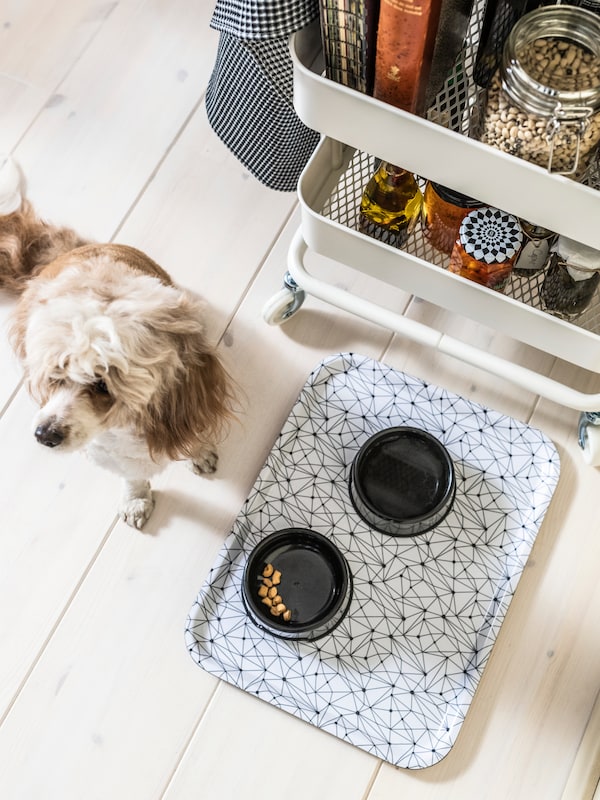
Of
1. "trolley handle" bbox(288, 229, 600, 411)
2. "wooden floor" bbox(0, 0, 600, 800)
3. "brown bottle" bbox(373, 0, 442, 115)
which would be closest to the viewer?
"brown bottle" bbox(373, 0, 442, 115)

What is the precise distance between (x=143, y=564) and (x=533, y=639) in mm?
662

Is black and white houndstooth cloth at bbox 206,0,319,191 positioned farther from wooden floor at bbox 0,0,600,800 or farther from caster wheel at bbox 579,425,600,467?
caster wheel at bbox 579,425,600,467

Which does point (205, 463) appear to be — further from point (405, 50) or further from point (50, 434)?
point (405, 50)

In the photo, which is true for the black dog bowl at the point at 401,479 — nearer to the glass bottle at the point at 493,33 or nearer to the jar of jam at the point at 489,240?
the jar of jam at the point at 489,240

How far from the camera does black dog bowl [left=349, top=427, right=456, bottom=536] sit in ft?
4.37

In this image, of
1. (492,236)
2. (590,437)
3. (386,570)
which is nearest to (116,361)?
(492,236)

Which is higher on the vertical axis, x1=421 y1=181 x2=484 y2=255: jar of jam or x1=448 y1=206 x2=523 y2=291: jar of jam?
x1=421 y1=181 x2=484 y2=255: jar of jam

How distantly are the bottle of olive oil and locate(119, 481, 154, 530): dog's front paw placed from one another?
585 mm

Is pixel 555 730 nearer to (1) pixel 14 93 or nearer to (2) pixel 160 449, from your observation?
(2) pixel 160 449

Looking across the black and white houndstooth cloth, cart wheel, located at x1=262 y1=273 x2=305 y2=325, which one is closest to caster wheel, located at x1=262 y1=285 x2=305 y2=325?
cart wheel, located at x1=262 y1=273 x2=305 y2=325

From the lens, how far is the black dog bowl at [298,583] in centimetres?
128

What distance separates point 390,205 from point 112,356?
0.41 meters

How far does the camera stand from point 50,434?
3.55 feet

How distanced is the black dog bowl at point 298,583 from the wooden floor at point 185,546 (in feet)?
0.45
